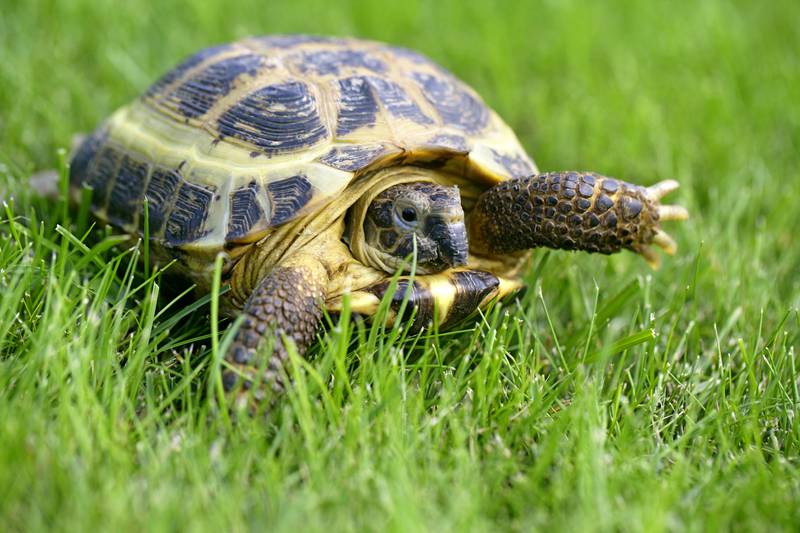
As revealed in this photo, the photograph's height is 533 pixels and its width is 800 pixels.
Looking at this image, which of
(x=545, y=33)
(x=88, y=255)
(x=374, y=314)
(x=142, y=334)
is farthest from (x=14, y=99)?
(x=545, y=33)

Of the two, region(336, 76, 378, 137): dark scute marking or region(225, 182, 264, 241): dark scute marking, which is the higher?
region(336, 76, 378, 137): dark scute marking

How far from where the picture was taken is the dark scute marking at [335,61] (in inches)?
117

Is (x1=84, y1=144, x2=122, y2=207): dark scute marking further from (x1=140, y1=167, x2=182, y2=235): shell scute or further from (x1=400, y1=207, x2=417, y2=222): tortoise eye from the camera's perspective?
(x1=400, y1=207, x2=417, y2=222): tortoise eye

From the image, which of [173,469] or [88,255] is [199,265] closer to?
[88,255]

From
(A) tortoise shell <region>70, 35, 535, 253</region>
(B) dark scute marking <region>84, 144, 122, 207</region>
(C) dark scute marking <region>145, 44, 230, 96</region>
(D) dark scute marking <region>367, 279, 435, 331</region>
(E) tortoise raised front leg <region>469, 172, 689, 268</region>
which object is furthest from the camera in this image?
Result: (C) dark scute marking <region>145, 44, 230, 96</region>

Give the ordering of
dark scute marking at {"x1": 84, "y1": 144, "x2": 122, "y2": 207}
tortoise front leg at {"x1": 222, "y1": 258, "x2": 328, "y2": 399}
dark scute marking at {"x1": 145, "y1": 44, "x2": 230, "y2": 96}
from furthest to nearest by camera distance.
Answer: dark scute marking at {"x1": 145, "y1": 44, "x2": 230, "y2": 96} → dark scute marking at {"x1": 84, "y1": 144, "x2": 122, "y2": 207} → tortoise front leg at {"x1": 222, "y1": 258, "x2": 328, "y2": 399}

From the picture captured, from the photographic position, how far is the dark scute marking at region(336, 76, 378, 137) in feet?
9.05

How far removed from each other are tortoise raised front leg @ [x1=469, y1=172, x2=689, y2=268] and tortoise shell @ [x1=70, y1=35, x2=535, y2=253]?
16 cm

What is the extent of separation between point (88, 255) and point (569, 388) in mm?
1595

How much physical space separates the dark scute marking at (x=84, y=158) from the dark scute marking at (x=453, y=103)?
132 cm

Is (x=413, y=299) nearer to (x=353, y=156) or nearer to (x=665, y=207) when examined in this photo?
(x=353, y=156)

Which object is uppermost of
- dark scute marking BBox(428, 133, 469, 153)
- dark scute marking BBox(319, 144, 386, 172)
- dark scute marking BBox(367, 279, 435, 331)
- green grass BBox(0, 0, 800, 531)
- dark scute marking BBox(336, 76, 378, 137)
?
dark scute marking BBox(336, 76, 378, 137)

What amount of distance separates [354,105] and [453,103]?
1.43ft

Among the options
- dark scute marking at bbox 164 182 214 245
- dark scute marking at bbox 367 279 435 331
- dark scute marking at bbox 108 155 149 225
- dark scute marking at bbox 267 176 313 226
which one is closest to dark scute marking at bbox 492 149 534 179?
dark scute marking at bbox 367 279 435 331
